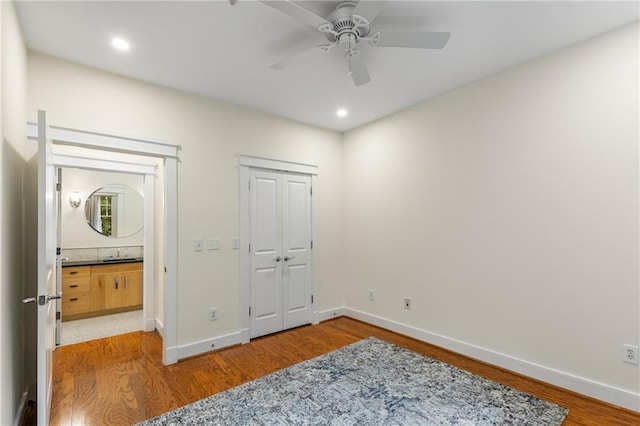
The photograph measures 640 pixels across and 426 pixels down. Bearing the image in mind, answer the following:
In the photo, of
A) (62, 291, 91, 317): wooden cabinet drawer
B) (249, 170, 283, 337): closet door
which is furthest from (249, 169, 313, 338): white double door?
(62, 291, 91, 317): wooden cabinet drawer

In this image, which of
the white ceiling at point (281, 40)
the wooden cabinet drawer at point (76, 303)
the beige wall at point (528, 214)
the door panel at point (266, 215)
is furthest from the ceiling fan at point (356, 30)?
the wooden cabinet drawer at point (76, 303)

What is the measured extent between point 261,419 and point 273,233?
212 centimetres

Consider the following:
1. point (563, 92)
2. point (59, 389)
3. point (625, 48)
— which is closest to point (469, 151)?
point (563, 92)

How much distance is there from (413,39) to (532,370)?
2.83m

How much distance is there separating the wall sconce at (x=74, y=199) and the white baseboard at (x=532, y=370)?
16.6 feet

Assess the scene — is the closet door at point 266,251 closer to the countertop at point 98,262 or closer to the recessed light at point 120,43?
the recessed light at point 120,43

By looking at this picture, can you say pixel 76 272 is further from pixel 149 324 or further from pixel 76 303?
pixel 149 324

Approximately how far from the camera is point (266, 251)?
12.6 feet

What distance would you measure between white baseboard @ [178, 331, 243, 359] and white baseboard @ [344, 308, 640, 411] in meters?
1.87

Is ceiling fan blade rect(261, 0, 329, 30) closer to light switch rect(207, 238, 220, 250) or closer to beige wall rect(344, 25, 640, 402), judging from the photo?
beige wall rect(344, 25, 640, 402)

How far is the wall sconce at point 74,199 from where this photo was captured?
4.91 meters

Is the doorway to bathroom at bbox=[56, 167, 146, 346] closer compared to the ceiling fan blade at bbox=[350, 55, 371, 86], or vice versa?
the ceiling fan blade at bbox=[350, 55, 371, 86]

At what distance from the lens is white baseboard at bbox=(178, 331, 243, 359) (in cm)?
312

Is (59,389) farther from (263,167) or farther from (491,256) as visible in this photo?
(491,256)
